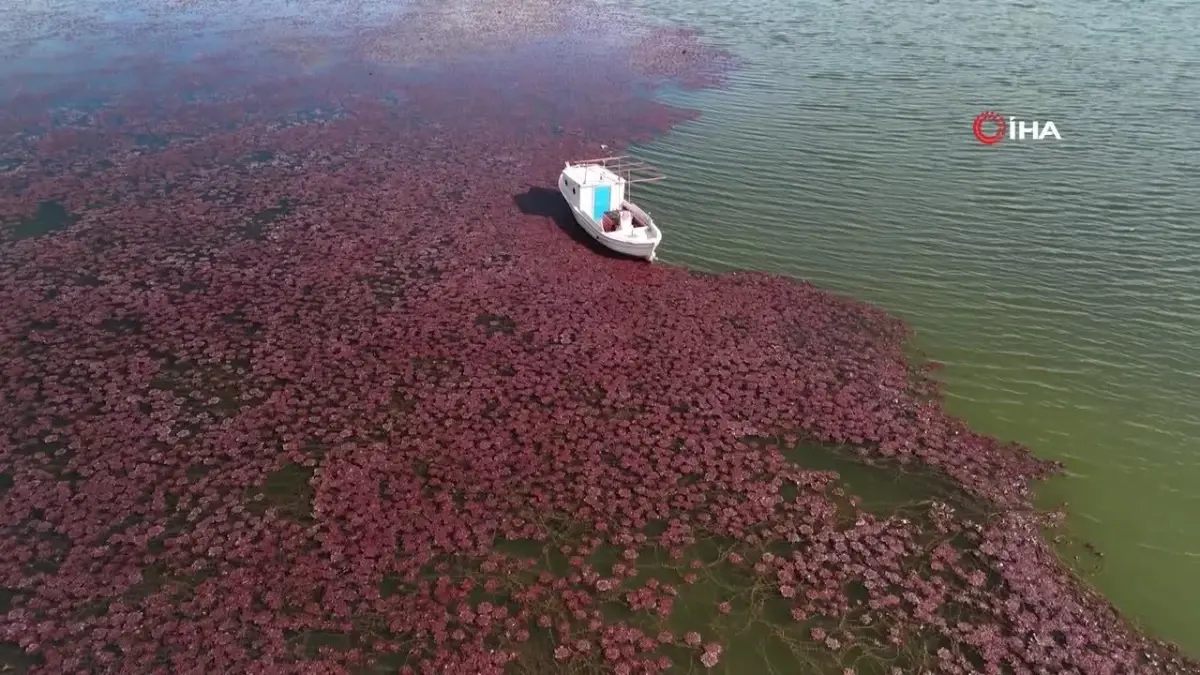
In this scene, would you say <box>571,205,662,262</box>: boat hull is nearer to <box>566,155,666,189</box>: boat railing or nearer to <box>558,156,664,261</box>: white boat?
<box>558,156,664,261</box>: white boat

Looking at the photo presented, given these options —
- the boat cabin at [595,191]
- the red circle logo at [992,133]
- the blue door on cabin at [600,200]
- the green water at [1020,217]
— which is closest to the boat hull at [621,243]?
the boat cabin at [595,191]

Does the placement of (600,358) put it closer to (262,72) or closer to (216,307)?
(216,307)

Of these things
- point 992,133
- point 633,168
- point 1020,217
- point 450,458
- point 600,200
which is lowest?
point 450,458

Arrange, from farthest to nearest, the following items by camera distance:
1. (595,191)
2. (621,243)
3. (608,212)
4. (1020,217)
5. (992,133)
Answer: (992,133) → (1020,217) → (608,212) → (595,191) → (621,243)

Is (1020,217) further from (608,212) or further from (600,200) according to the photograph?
(600,200)

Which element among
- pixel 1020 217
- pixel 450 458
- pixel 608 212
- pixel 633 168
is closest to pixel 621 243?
pixel 608 212

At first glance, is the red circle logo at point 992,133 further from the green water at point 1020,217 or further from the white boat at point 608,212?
the white boat at point 608,212

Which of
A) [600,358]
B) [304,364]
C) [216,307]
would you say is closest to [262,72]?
[216,307]
